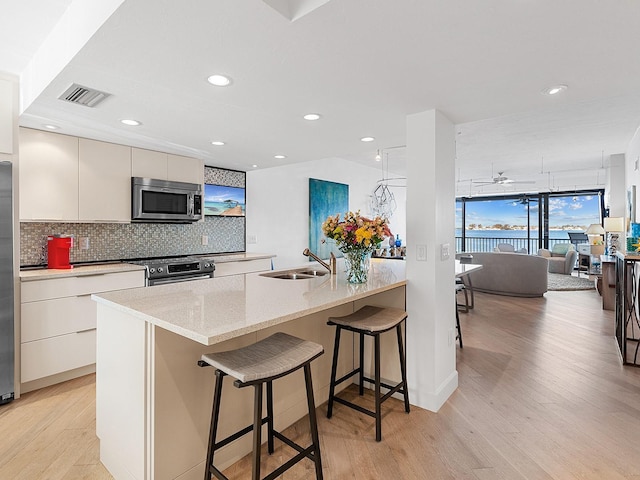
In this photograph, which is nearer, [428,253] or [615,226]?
[428,253]

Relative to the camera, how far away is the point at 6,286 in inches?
101

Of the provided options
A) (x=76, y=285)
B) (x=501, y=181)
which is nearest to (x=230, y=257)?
(x=76, y=285)

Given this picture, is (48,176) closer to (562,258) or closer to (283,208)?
(283,208)

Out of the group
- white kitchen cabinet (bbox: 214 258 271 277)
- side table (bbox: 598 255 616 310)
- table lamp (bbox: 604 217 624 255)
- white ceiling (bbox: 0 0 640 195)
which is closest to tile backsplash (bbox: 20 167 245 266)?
white kitchen cabinet (bbox: 214 258 271 277)

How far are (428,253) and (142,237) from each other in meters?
3.13

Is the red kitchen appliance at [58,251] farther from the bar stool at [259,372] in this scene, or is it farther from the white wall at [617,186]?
the white wall at [617,186]

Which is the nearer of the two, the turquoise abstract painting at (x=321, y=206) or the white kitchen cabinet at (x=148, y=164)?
the white kitchen cabinet at (x=148, y=164)

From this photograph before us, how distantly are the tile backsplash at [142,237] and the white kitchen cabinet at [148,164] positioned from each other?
0.60 m

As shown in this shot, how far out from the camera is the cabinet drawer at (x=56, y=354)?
2.73 meters

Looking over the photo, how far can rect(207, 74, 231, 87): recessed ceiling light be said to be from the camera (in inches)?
75.7

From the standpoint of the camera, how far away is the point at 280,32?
4.89ft

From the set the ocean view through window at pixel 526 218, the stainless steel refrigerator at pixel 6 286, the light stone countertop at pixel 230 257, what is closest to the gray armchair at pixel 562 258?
the ocean view through window at pixel 526 218

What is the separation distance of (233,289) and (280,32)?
4.75 ft

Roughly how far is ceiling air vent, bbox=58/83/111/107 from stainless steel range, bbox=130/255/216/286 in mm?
1570
